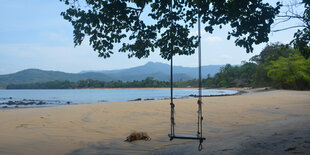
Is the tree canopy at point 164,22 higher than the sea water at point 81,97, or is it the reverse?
the tree canopy at point 164,22

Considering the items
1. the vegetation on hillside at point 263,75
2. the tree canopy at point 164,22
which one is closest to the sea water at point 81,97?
the vegetation on hillside at point 263,75

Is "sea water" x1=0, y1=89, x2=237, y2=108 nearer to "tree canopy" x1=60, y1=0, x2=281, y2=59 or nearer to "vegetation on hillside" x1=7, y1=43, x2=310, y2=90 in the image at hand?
"vegetation on hillside" x1=7, y1=43, x2=310, y2=90

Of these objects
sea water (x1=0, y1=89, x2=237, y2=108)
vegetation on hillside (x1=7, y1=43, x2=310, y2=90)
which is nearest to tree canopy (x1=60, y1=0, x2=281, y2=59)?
vegetation on hillside (x1=7, y1=43, x2=310, y2=90)

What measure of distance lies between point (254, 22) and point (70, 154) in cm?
415

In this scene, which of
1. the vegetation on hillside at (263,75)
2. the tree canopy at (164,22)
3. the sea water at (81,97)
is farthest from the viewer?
the sea water at (81,97)

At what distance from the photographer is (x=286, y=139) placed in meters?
4.15

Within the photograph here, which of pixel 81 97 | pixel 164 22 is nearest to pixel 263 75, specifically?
pixel 81 97

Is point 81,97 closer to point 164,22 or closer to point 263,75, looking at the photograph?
point 263,75

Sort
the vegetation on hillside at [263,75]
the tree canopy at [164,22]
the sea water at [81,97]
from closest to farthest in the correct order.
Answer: the tree canopy at [164,22] → the vegetation on hillside at [263,75] → the sea water at [81,97]

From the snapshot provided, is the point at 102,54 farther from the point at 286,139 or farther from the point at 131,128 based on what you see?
the point at 286,139

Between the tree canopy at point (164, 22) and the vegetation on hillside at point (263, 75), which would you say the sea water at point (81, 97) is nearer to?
the vegetation on hillside at point (263, 75)

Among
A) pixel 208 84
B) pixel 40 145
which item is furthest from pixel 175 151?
pixel 208 84

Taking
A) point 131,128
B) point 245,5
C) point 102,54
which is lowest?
point 131,128

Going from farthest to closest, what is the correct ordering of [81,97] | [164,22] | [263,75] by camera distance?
[81,97], [263,75], [164,22]
